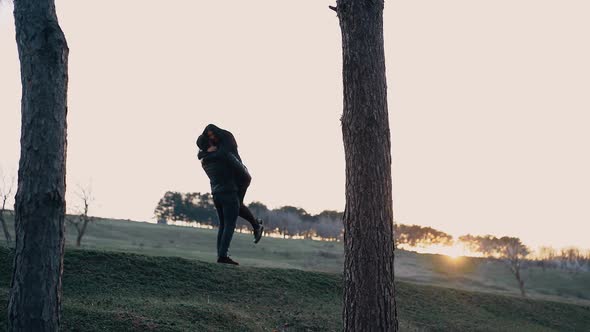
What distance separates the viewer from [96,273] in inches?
419

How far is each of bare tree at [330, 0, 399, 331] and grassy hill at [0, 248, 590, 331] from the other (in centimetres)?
296

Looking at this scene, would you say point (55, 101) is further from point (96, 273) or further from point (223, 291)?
point (223, 291)

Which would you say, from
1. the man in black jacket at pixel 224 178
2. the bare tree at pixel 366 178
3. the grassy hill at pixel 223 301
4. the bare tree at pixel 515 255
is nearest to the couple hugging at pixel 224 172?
the man in black jacket at pixel 224 178

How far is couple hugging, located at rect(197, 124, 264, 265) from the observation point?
11633mm

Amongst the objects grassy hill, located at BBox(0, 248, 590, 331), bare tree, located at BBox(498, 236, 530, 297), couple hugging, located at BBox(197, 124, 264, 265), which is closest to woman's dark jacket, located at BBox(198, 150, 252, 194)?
couple hugging, located at BBox(197, 124, 264, 265)

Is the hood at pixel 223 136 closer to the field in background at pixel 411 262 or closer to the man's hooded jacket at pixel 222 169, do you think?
the man's hooded jacket at pixel 222 169

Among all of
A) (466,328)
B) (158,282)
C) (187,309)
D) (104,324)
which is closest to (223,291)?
(158,282)

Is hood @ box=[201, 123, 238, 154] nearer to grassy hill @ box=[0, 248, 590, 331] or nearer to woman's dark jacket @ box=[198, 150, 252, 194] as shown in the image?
woman's dark jacket @ box=[198, 150, 252, 194]

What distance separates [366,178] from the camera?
22.8 ft

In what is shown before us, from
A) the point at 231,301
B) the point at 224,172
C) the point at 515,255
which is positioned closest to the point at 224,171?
the point at 224,172

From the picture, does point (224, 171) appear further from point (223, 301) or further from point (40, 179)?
point (40, 179)

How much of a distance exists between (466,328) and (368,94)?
7.57 m

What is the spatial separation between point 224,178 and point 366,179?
5302mm

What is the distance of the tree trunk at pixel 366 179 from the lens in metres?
6.85
